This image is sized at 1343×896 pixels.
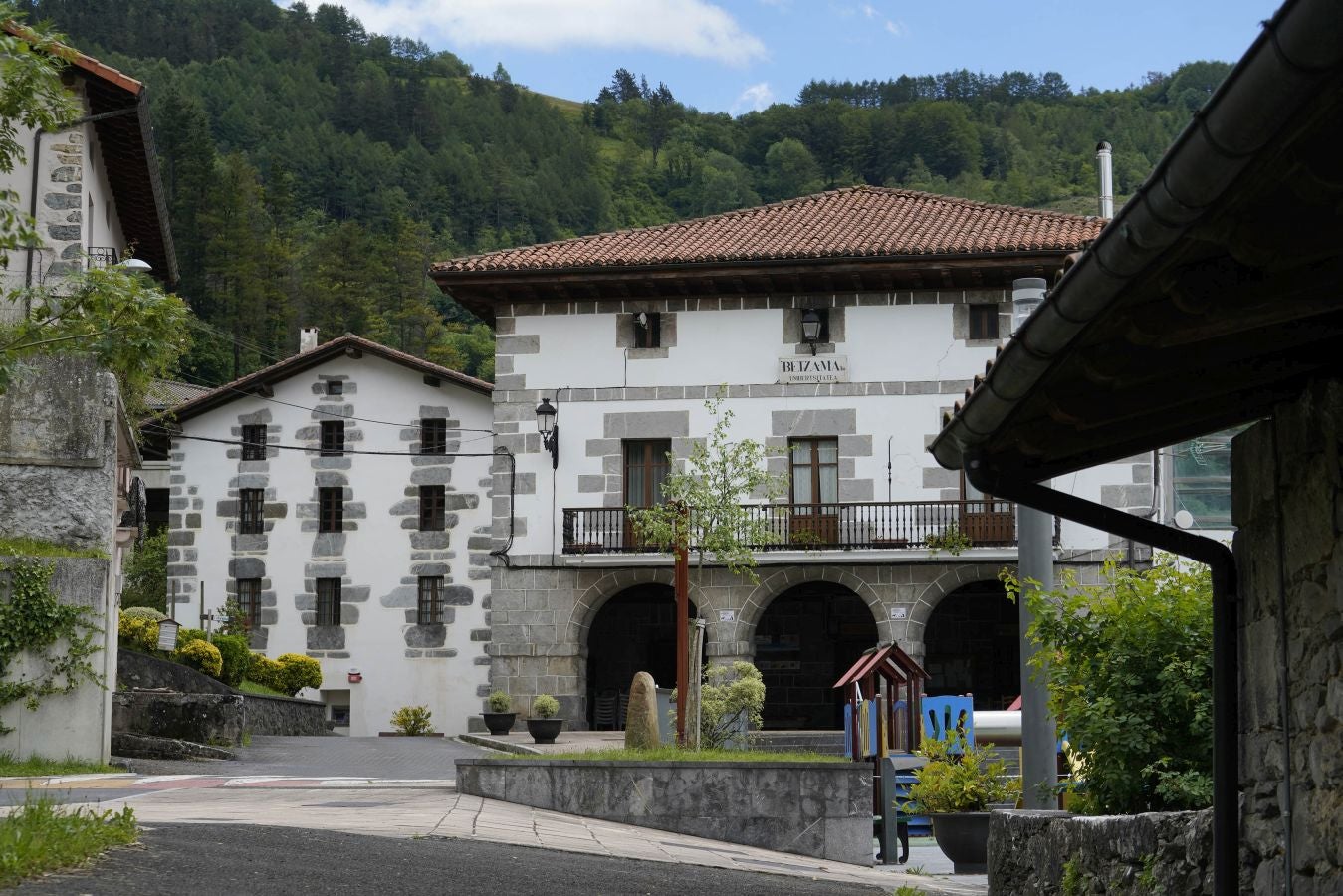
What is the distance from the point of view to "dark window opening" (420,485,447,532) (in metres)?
34.9

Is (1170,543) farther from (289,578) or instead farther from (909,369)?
(289,578)

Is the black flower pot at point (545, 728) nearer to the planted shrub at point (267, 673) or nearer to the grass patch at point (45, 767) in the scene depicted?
the grass patch at point (45, 767)

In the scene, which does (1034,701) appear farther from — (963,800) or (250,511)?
(250,511)

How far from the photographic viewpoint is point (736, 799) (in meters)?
14.0

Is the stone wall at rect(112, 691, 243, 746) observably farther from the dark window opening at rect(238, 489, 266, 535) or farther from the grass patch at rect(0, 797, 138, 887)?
the dark window opening at rect(238, 489, 266, 535)

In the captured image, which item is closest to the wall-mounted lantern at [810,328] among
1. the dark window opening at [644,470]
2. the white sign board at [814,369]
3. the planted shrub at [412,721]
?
the white sign board at [814,369]

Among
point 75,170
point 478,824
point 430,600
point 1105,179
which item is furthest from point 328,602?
point 478,824

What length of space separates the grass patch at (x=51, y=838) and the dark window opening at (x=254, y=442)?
27397mm

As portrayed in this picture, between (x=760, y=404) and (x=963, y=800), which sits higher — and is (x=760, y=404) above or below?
above

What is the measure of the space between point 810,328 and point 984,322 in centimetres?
284

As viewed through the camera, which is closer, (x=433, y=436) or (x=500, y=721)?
(x=500, y=721)

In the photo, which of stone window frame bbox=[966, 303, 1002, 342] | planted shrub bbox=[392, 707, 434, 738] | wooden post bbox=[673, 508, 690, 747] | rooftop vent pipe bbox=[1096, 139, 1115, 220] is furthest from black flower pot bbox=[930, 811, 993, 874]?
planted shrub bbox=[392, 707, 434, 738]

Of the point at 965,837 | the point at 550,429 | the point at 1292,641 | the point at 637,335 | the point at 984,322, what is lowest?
the point at 965,837

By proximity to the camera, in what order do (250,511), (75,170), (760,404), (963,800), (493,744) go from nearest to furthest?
(963,800), (75,170), (493,744), (760,404), (250,511)
